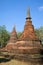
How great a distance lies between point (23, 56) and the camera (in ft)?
90.1

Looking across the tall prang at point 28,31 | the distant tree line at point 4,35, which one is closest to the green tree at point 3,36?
the distant tree line at point 4,35

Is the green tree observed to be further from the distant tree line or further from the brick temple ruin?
the brick temple ruin

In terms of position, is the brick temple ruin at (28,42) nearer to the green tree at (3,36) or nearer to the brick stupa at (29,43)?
the brick stupa at (29,43)

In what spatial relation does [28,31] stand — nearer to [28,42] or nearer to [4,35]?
[28,42]

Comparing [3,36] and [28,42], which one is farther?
[3,36]

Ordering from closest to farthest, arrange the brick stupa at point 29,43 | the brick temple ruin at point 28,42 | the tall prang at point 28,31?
1. the brick stupa at point 29,43
2. the brick temple ruin at point 28,42
3. the tall prang at point 28,31

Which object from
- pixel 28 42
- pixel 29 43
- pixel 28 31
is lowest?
pixel 29 43

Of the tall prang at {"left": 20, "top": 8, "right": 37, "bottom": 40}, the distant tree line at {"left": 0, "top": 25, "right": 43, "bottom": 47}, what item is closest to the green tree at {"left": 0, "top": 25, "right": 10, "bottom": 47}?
the distant tree line at {"left": 0, "top": 25, "right": 43, "bottom": 47}

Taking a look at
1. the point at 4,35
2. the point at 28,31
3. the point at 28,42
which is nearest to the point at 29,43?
the point at 28,42

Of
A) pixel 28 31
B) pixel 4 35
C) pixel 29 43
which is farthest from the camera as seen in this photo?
pixel 4 35

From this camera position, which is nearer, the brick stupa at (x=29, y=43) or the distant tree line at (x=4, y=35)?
the brick stupa at (x=29, y=43)

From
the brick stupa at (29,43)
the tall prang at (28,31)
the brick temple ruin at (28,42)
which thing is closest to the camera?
the brick stupa at (29,43)

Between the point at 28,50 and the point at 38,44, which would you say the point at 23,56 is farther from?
the point at 38,44

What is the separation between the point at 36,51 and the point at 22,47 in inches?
113
